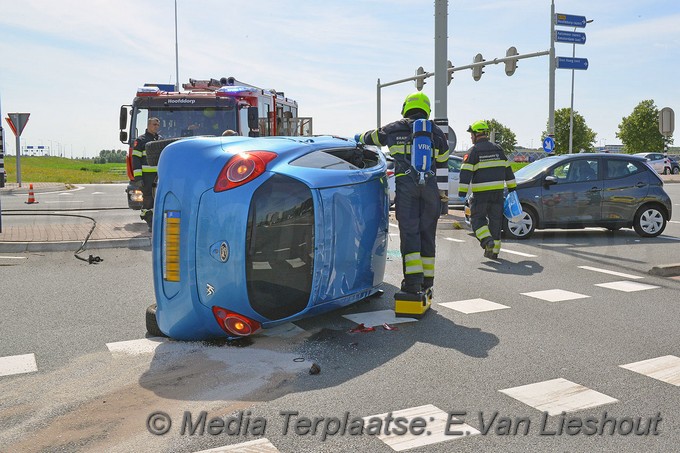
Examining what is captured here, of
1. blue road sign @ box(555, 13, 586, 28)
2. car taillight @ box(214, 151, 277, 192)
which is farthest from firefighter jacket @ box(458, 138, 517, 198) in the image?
blue road sign @ box(555, 13, 586, 28)

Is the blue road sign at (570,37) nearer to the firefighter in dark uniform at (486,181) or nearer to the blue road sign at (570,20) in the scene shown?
the blue road sign at (570,20)

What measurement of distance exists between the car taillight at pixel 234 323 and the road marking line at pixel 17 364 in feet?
4.02

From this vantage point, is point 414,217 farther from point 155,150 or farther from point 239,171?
point 155,150

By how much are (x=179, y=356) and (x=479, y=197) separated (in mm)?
6191

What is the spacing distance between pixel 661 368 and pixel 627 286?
3.14 meters

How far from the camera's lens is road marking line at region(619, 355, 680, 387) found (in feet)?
14.4

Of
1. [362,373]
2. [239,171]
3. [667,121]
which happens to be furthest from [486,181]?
[667,121]

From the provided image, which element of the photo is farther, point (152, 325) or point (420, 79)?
point (420, 79)

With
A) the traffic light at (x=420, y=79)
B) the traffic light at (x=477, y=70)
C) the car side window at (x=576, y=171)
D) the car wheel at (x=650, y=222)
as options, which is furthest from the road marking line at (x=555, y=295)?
the traffic light at (x=420, y=79)

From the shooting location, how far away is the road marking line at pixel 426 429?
3.38 meters

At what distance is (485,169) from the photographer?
994 cm

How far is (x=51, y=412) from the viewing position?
3744mm

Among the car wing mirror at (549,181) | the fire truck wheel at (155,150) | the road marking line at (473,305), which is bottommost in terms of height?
the road marking line at (473,305)

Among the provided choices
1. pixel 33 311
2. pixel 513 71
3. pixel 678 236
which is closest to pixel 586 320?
pixel 33 311
